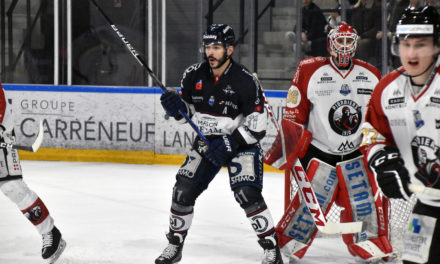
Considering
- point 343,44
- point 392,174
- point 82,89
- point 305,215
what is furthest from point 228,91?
point 82,89

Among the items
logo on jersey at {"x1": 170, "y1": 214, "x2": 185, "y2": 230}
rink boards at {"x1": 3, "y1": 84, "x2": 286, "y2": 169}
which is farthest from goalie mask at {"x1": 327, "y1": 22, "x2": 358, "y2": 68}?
rink boards at {"x1": 3, "y1": 84, "x2": 286, "y2": 169}

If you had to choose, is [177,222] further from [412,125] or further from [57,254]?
[412,125]

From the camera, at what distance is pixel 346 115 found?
13.7ft

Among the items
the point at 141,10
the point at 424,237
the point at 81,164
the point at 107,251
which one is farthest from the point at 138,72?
the point at 424,237

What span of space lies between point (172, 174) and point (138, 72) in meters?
1.62

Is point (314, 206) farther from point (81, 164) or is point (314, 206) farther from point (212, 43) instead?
point (81, 164)

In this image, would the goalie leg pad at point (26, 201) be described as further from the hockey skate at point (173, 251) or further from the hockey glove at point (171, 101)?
the hockey glove at point (171, 101)

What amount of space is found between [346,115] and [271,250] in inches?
33.3

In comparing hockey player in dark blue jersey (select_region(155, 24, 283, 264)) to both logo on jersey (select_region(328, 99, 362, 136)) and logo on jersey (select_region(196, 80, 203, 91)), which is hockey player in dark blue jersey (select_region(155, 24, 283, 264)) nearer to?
logo on jersey (select_region(196, 80, 203, 91))

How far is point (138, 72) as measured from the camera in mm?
8570

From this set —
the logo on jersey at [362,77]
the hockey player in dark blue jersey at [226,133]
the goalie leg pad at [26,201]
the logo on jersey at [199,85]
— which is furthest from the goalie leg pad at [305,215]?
the goalie leg pad at [26,201]

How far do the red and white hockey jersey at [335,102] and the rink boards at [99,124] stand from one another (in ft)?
12.6

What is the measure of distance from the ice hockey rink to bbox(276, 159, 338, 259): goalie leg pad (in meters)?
0.10

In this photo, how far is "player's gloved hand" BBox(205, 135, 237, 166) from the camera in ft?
12.5
